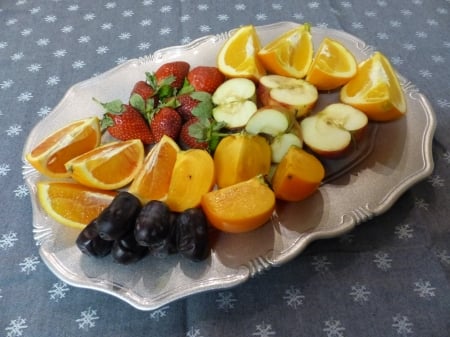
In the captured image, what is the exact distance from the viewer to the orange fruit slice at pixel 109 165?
702mm

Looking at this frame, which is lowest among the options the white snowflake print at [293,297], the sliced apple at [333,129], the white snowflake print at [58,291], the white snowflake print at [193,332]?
the white snowflake print at [193,332]

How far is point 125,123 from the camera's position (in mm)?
767

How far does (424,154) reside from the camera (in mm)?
733

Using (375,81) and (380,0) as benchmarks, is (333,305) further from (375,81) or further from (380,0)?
(380,0)

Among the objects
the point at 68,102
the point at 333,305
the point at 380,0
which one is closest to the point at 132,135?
the point at 68,102

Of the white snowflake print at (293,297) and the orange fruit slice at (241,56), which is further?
the orange fruit slice at (241,56)

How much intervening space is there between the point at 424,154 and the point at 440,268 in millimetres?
197

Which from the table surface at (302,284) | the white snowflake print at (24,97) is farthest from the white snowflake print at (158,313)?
the white snowflake print at (24,97)

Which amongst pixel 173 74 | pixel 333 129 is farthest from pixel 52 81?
pixel 333 129

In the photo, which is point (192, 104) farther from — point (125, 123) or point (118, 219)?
point (118, 219)

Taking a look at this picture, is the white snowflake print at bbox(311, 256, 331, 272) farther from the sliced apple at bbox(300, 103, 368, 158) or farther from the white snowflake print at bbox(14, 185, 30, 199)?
the white snowflake print at bbox(14, 185, 30, 199)

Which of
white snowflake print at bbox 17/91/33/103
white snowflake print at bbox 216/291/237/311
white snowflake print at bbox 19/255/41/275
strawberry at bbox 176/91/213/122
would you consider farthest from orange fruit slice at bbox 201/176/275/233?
white snowflake print at bbox 17/91/33/103

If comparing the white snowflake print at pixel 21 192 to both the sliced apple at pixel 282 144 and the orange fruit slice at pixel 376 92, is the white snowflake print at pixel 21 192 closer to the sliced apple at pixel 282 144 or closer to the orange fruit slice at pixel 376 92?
the sliced apple at pixel 282 144

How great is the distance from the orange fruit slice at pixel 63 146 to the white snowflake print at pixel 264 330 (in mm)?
407
